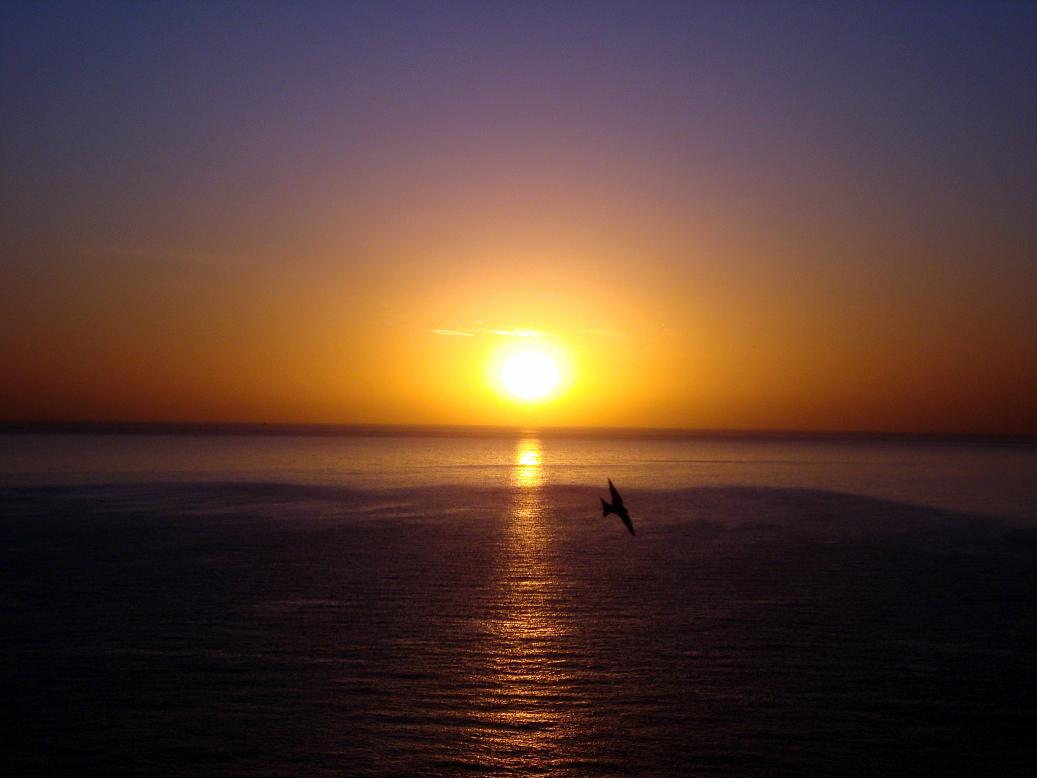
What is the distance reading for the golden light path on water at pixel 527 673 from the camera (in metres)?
15.5

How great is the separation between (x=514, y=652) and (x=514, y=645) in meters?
0.64

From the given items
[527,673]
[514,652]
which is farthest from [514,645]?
[527,673]

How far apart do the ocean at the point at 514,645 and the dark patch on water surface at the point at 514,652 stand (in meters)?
0.08

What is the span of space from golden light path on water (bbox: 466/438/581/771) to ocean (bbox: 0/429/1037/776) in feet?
0.24

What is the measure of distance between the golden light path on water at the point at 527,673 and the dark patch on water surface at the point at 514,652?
8cm

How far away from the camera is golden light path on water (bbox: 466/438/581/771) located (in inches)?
610

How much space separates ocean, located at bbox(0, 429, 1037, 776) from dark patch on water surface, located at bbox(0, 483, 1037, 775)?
8 centimetres

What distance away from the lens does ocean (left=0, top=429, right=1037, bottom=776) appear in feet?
50.8

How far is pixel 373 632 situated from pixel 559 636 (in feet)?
13.8

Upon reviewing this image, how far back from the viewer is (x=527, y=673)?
63.9 feet

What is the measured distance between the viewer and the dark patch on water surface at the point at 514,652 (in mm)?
15477

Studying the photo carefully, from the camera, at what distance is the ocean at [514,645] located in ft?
50.8

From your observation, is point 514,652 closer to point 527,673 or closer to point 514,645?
point 514,645

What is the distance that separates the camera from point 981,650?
21.6 metres
